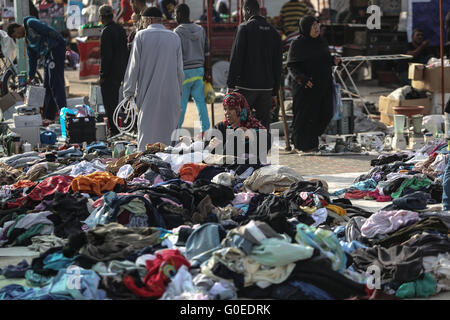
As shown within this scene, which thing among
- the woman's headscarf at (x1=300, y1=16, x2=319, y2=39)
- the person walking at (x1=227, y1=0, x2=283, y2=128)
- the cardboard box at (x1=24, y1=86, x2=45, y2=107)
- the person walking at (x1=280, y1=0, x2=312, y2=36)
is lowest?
the cardboard box at (x1=24, y1=86, x2=45, y2=107)

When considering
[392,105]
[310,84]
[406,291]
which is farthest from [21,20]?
[406,291]

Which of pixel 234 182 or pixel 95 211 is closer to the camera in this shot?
pixel 95 211

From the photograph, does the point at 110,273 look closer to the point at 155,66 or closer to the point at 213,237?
the point at 213,237

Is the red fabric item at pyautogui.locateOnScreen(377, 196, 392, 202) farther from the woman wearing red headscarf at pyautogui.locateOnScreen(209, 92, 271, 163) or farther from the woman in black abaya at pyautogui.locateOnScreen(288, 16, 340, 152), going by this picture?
the woman in black abaya at pyautogui.locateOnScreen(288, 16, 340, 152)

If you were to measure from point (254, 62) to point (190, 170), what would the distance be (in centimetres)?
249

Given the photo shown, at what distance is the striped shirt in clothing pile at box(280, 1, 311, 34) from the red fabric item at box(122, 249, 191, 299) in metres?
12.8

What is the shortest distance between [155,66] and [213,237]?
12.9ft

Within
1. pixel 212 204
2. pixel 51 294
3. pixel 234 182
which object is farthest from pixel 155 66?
pixel 51 294

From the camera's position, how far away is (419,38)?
16516 millimetres

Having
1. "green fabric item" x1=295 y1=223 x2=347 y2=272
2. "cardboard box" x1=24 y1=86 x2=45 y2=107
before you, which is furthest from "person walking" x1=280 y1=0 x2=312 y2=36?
"green fabric item" x1=295 y1=223 x2=347 y2=272

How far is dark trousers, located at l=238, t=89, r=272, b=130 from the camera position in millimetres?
9492

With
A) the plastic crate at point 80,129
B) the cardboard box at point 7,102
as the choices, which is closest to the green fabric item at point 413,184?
the plastic crate at point 80,129
